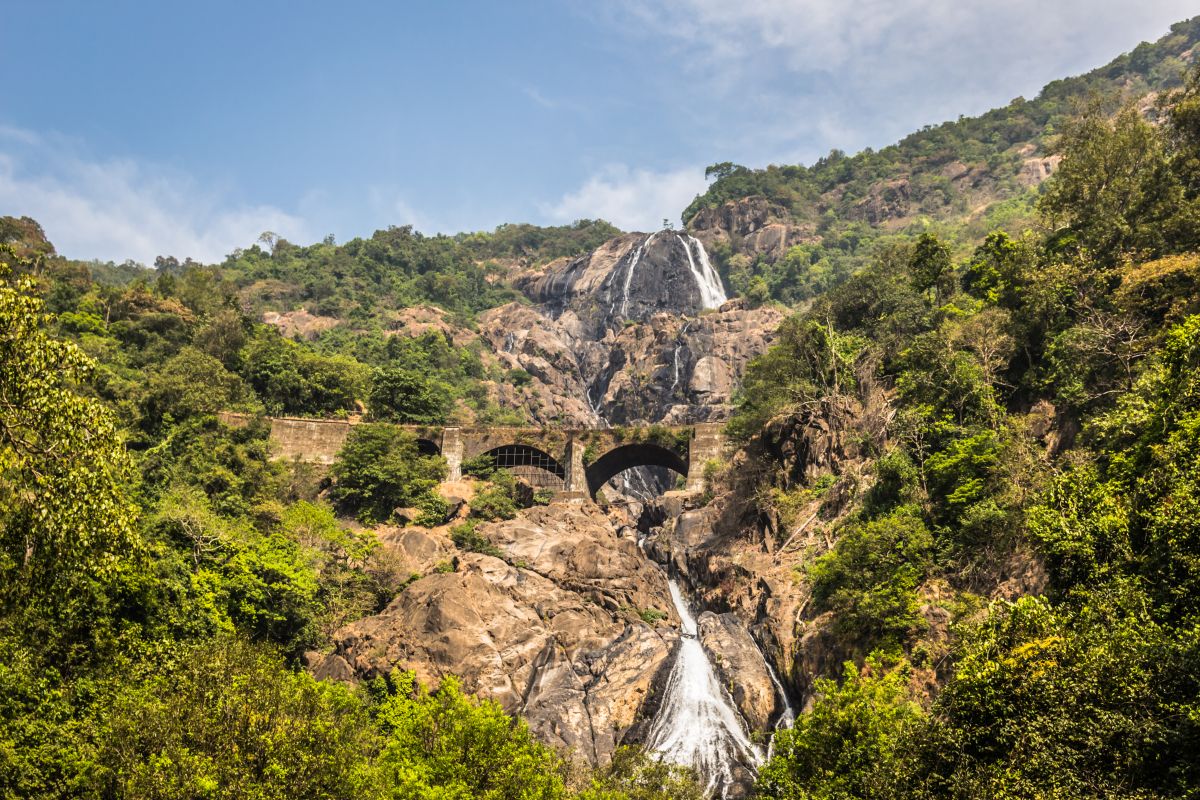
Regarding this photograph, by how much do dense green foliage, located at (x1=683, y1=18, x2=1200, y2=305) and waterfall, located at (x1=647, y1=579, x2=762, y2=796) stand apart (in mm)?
82190

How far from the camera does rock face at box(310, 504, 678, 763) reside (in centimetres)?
3309

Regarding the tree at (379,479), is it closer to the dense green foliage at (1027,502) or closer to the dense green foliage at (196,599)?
the dense green foliage at (196,599)

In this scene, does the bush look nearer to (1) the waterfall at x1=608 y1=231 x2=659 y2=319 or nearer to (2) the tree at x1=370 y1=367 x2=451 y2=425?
(2) the tree at x1=370 y1=367 x2=451 y2=425

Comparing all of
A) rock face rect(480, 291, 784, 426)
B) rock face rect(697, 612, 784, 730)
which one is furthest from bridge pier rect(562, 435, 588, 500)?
rock face rect(480, 291, 784, 426)

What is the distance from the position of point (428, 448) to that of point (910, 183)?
10083 centimetres

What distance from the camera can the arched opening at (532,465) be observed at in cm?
5931

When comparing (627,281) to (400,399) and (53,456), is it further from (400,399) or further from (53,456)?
(53,456)

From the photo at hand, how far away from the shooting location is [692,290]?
110125 millimetres

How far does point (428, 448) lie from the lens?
58375 mm

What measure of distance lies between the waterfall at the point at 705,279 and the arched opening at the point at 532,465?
55045 millimetres

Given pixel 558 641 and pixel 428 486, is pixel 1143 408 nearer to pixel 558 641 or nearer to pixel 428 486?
pixel 558 641

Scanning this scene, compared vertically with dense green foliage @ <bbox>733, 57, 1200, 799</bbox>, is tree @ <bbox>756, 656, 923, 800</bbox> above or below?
below

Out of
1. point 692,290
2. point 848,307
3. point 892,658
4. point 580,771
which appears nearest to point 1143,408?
point 892,658

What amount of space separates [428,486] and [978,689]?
3783 cm
